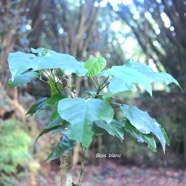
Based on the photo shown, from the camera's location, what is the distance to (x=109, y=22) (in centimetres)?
598

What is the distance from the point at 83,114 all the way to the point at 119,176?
12.6 feet

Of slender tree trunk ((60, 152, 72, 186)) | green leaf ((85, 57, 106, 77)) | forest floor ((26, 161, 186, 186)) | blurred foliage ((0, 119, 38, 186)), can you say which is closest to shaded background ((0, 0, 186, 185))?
forest floor ((26, 161, 186, 186))

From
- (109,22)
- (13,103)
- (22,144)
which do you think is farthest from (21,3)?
(109,22)

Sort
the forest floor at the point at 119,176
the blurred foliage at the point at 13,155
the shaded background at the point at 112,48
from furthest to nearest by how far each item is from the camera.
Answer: the shaded background at the point at 112,48 → the forest floor at the point at 119,176 → the blurred foliage at the point at 13,155

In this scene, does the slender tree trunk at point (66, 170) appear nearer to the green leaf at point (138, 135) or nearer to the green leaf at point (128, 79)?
the green leaf at point (138, 135)

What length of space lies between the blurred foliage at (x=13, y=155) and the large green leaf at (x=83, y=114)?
96.6 inches

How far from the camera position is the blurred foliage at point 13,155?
289 centimetres

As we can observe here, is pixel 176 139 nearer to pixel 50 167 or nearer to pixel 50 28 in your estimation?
pixel 50 167

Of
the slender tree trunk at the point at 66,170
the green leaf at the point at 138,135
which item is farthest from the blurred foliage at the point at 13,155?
the green leaf at the point at 138,135

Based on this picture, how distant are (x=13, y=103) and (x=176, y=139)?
2.80 meters

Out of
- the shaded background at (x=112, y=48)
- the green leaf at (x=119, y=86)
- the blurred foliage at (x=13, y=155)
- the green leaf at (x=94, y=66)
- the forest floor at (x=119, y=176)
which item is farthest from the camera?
Answer: the shaded background at (x=112, y=48)

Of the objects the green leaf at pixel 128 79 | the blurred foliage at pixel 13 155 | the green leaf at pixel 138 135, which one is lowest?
the blurred foliage at pixel 13 155

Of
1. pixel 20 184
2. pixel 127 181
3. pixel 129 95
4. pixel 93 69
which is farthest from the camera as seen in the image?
pixel 129 95

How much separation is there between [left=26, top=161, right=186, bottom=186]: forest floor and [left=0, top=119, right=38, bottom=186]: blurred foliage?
0.59 feet
